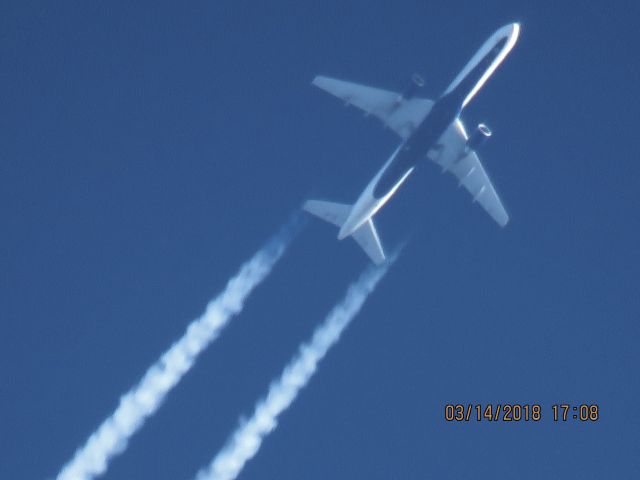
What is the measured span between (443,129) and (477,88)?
3526mm

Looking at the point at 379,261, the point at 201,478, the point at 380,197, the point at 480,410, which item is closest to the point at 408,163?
the point at 380,197

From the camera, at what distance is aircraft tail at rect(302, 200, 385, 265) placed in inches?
3162

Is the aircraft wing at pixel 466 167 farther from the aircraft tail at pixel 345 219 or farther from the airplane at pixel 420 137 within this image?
the aircraft tail at pixel 345 219

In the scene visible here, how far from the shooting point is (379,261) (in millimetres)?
81875

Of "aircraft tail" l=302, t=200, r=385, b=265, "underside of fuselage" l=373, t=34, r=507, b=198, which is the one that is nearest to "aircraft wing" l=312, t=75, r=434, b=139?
"underside of fuselage" l=373, t=34, r=507, b=198

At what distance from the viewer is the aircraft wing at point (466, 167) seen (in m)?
79.3

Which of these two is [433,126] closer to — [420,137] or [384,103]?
[420,137]

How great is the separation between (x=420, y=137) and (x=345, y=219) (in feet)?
25.8

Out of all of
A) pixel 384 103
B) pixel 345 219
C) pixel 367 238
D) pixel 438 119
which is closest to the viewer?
pixel 438 119

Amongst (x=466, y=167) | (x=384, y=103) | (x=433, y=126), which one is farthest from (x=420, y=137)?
(x=466, y=167)

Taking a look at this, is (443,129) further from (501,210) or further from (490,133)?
(501,210)

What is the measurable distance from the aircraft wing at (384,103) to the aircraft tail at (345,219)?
6031mm

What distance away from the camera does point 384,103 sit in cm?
7800

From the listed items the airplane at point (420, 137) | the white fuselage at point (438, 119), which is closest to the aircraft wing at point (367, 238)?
the airplane at point (420, 137)
